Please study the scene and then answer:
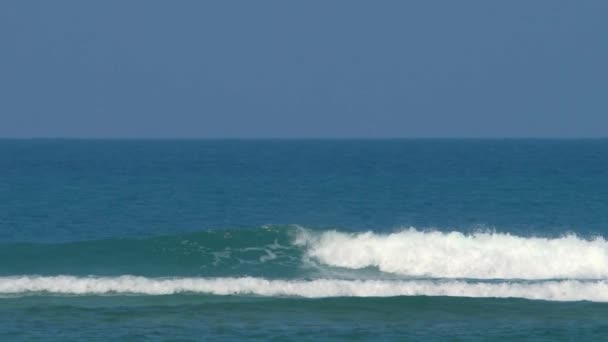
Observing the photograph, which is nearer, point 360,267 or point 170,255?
point 360,267

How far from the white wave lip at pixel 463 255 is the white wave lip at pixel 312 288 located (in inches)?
165

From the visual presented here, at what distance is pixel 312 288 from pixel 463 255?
6946 millimetres

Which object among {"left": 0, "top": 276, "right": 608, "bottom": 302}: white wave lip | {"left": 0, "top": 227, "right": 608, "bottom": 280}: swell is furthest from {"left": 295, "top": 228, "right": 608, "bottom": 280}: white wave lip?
{"left": 0, "top": 276, "right": 608, "bottom": 302}: white wave lip

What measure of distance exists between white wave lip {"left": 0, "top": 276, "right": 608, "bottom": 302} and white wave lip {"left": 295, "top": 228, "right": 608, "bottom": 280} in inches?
165

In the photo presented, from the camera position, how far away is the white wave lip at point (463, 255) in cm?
3241

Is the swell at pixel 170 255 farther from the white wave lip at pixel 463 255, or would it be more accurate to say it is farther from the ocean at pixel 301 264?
the white wave lip at pixel 463 255

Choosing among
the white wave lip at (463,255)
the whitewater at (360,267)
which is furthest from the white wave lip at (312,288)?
the white wave lip at (463,255)

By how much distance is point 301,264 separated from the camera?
109ft

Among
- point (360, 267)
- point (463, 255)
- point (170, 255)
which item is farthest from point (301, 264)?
point (463, 255)

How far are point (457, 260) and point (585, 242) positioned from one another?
13.2 feet

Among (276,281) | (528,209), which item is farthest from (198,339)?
(528,209)

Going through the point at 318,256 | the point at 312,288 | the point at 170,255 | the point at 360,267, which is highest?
the point at 170,255

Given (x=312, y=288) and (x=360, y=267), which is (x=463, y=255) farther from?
(x=312, y=288)

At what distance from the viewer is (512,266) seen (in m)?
32.5
